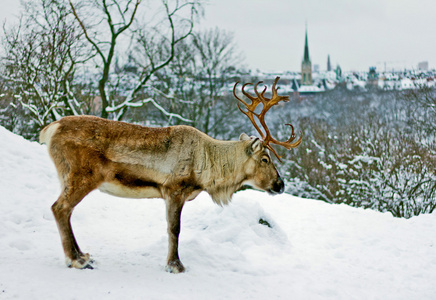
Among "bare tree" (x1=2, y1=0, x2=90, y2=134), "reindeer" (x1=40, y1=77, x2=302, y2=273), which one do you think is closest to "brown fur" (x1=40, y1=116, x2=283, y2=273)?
"reindeer" (x1=40, y1=77, x2=302, y2=273)

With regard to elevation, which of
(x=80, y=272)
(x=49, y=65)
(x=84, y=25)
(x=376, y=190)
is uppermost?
(x=84, y=25)

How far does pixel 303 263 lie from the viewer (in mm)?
7184

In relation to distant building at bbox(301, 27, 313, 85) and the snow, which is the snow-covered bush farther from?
distant building at bbox(301, 27, 313, 85)

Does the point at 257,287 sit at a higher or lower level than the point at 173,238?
lower

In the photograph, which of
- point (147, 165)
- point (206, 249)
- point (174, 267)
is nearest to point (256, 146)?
point (147, 165)

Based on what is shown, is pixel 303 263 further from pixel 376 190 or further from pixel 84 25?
pixel 376 190

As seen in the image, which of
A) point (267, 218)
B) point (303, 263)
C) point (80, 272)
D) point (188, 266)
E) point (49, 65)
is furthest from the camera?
point (49, 65)

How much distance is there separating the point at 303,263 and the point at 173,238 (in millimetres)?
2390

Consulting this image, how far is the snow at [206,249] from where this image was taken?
17.5 feet

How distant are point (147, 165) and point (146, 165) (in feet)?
0.04

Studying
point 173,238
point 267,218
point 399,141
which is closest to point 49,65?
Result: point 267,218

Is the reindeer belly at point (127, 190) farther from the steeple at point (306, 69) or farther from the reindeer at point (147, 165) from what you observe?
the steeple at point (306, 69)

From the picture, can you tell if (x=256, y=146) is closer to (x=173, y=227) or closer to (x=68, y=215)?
(x=173, y=227)

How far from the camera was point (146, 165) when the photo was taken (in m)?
5.89
